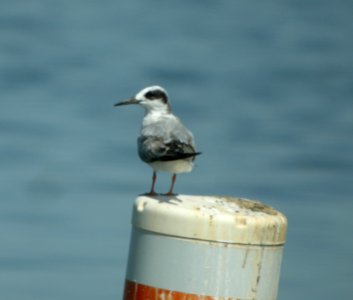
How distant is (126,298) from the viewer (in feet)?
12.8

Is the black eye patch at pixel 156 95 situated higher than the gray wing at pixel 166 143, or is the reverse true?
the black eye patch at pixel 156 95

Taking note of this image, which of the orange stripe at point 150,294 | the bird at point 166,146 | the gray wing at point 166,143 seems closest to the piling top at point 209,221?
the orange stripe at point 150,294

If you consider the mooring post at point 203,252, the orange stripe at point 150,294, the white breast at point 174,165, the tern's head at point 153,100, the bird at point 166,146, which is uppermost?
the tern's head at point 153,100

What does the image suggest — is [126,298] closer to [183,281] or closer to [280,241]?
[183,281]

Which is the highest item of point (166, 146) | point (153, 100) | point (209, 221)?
point (153, 100)

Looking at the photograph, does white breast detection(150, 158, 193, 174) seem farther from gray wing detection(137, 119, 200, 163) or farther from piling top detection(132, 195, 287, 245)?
piling top detection(132, 195, 287, 245)

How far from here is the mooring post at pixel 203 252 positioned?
3.61 metres

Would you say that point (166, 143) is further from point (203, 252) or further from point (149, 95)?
point (203, 252)

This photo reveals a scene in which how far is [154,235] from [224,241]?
0.34m

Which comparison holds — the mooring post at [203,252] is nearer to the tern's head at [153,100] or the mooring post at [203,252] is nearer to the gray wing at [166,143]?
the gray wing at [166,143]

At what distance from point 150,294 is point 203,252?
1.12ft

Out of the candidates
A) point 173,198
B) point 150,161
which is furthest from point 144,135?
point 173,198

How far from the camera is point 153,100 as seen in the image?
632 cm

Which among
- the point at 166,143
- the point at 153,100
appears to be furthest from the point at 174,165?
the point at 153,100
